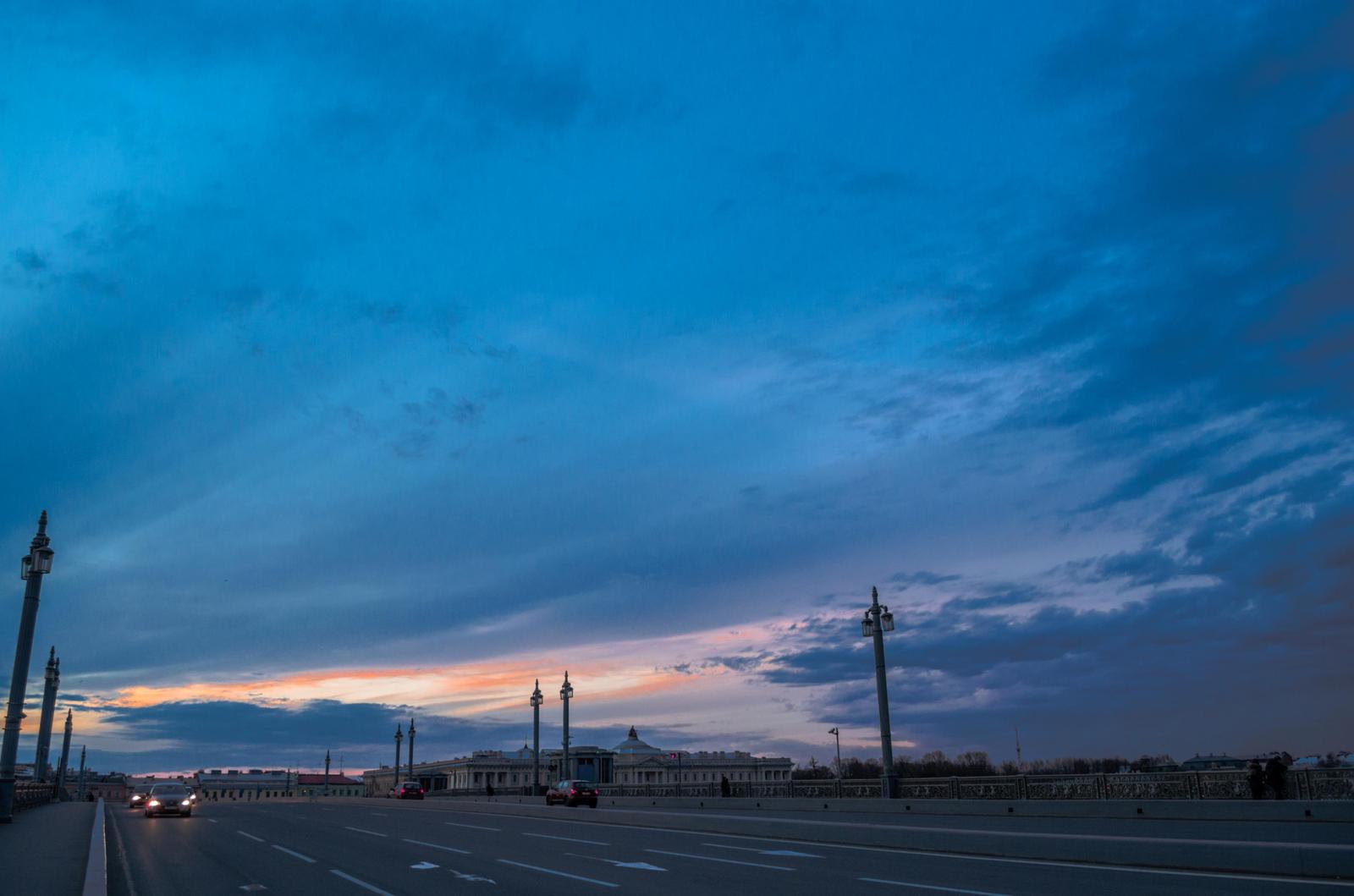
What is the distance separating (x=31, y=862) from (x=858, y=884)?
13779mm

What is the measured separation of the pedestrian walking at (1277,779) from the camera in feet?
88.9

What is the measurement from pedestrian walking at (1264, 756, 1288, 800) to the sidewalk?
2856 centimetres

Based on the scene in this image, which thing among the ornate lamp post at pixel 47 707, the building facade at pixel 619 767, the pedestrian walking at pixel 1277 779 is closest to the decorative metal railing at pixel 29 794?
the ornate lamp post at pixel 47 707

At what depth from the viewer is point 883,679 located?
36188 mm

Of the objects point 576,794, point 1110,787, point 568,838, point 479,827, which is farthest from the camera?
point 576,794

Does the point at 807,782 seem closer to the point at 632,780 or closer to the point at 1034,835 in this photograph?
the point at 1034,835

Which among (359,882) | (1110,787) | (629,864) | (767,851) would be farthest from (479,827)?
(1110,787)

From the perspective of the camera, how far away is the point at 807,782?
4378 centimetres

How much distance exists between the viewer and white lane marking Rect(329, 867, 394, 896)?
15.2 m

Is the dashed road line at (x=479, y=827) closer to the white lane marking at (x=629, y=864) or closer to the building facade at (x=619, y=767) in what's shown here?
the white lane marking at (x=629, y=864)

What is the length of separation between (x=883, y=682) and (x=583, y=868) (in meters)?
19.9

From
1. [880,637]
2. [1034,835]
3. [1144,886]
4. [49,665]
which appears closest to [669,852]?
[1034,835]

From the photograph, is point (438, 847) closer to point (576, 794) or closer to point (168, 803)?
point (168, 803)

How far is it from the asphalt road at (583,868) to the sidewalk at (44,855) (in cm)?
83
